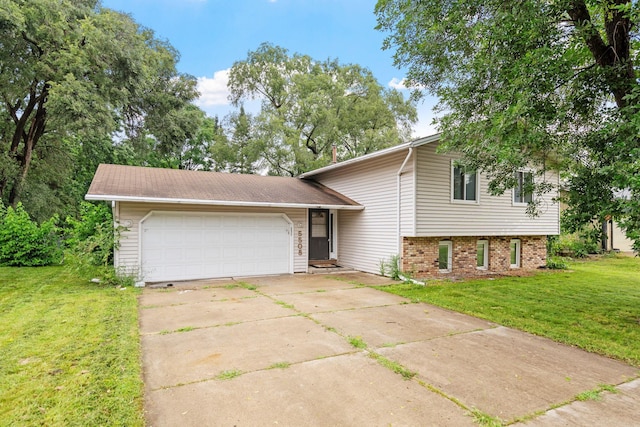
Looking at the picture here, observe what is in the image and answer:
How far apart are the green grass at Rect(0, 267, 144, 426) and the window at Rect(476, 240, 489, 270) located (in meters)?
10.0

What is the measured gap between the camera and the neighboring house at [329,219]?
9.05 meters

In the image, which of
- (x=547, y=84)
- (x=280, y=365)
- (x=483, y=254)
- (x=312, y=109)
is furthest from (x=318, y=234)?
(x=312, y=109)

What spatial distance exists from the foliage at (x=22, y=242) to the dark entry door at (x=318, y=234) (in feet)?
28.2

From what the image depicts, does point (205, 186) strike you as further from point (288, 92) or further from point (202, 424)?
point (288, 92)

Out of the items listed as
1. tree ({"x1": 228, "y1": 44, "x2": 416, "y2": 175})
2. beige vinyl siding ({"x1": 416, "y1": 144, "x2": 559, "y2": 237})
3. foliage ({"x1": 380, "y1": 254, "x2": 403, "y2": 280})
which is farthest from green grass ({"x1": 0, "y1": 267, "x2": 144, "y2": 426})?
tree ({"x1": 228, "y1": 44, "x2": 416, "y2": 175})

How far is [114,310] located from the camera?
20.3 feet

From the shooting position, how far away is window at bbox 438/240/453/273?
1071 cm

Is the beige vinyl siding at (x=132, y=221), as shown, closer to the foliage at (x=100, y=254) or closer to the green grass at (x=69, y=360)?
the foliage at (x=100, y=254)

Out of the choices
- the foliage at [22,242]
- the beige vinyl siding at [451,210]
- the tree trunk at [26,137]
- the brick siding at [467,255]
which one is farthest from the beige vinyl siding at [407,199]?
the tree trunk at [26,137]

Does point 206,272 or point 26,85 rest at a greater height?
point 26,85

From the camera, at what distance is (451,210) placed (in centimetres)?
1012

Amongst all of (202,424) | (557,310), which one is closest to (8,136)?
(202,424)

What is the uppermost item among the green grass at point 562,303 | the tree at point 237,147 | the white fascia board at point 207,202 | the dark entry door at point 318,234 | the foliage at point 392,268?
the tree at point 237,147

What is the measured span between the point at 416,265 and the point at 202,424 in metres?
8.05
